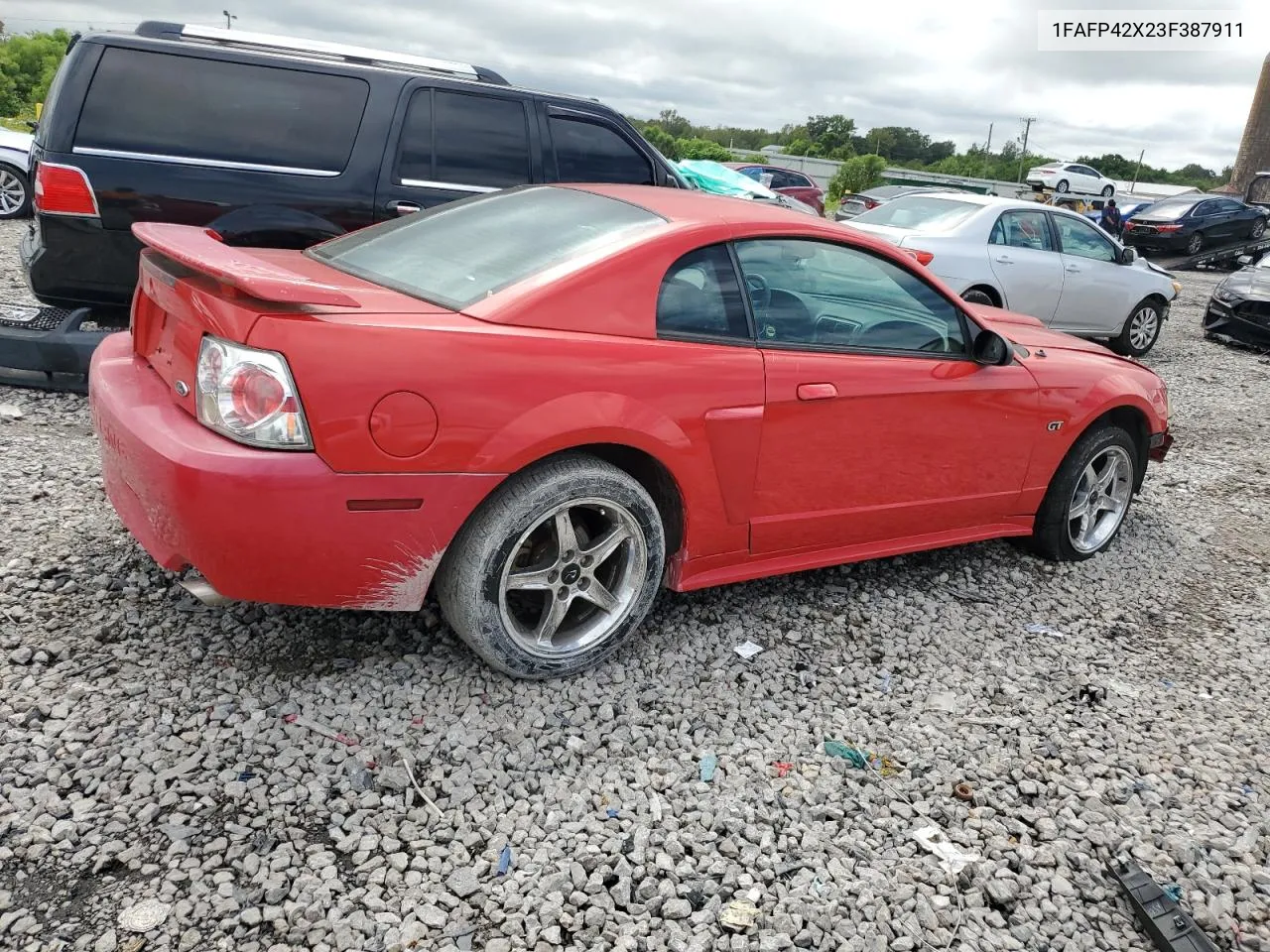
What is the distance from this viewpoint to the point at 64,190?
192 inches

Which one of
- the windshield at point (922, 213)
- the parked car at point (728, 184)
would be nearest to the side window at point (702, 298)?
the windshield at point (922, 213)

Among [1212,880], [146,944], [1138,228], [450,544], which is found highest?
[1138,228]

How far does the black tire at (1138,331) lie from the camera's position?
1038 centimetres

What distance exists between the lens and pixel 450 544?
2842 millimetres

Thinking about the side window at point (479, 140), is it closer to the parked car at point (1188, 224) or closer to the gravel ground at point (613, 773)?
the gravel ground at point (613, 773)

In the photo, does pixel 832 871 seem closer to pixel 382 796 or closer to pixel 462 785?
pixel 462 785

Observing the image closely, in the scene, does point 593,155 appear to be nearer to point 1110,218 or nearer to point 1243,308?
point 1243,308

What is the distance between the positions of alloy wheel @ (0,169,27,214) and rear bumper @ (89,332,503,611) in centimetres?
1061

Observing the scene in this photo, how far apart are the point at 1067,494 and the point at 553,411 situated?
2.80 meters

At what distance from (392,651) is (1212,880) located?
2.50 meters

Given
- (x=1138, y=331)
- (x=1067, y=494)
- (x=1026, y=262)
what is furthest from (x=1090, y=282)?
(x=1067, y=494)

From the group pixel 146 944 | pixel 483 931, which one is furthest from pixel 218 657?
pixel 483 931

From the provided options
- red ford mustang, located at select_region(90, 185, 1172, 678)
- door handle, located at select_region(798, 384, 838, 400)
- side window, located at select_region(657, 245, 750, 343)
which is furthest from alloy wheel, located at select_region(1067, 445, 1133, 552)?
side window, located at select_region(657, 245, 750, 343)

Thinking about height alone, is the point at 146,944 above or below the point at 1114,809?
below
